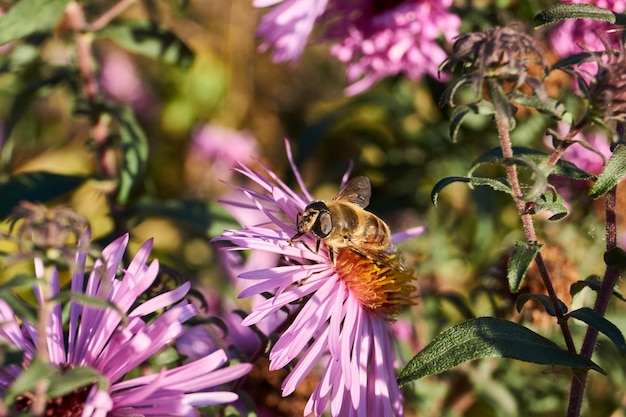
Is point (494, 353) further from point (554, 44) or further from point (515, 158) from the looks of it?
point (554, 44)

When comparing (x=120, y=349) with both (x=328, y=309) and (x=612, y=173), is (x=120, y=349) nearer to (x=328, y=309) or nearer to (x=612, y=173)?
(x=328, y=309)

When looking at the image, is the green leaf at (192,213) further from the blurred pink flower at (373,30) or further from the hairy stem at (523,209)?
the hairy stem at (523,209)

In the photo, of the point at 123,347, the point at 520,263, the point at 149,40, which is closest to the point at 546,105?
the point at 520,263

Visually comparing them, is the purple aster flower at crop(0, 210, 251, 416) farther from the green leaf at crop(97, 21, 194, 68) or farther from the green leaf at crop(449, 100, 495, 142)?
the green leaf at crop(97, 21, 194, 68)

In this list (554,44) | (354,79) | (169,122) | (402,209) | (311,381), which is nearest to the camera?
(311,381)

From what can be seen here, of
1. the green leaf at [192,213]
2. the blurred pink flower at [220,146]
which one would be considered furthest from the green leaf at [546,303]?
the blurred pink flower at [220,146]

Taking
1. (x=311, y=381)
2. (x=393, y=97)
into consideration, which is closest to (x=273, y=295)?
(x=311, y=381)
